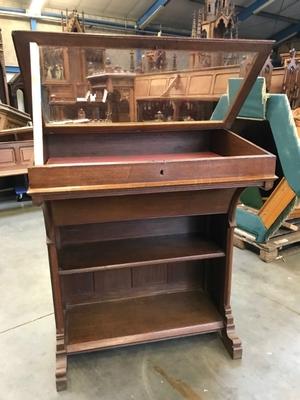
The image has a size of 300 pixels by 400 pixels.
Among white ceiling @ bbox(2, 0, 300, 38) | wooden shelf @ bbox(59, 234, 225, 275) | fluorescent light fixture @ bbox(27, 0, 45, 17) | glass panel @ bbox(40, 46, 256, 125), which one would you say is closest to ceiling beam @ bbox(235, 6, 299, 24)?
white ceiling @ bbox(2, 0, 300, 38)

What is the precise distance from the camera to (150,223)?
174 centimetres

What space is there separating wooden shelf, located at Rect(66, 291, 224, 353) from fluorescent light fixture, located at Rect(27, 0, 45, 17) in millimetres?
6842

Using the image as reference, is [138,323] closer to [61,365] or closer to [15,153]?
[61,365]

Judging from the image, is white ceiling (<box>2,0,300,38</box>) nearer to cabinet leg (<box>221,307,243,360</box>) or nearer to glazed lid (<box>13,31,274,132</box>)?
glazed lid (<box>13,31,274,132</box>)

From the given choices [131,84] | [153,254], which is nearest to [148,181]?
[153,254]

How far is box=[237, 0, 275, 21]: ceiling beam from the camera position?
25.3ft

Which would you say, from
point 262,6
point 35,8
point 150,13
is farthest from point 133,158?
point 262,6

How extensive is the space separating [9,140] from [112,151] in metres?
2.84

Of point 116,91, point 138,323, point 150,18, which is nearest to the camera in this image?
point 138,323

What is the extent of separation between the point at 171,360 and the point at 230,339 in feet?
1.03

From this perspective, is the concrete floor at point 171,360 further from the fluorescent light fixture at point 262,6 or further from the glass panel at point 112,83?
the fluorescent light fixture at point 262,6

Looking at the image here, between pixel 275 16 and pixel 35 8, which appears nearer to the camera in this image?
pixel 35 8

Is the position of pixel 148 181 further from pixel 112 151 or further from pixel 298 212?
pixel 298 212

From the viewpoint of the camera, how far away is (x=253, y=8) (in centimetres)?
800
